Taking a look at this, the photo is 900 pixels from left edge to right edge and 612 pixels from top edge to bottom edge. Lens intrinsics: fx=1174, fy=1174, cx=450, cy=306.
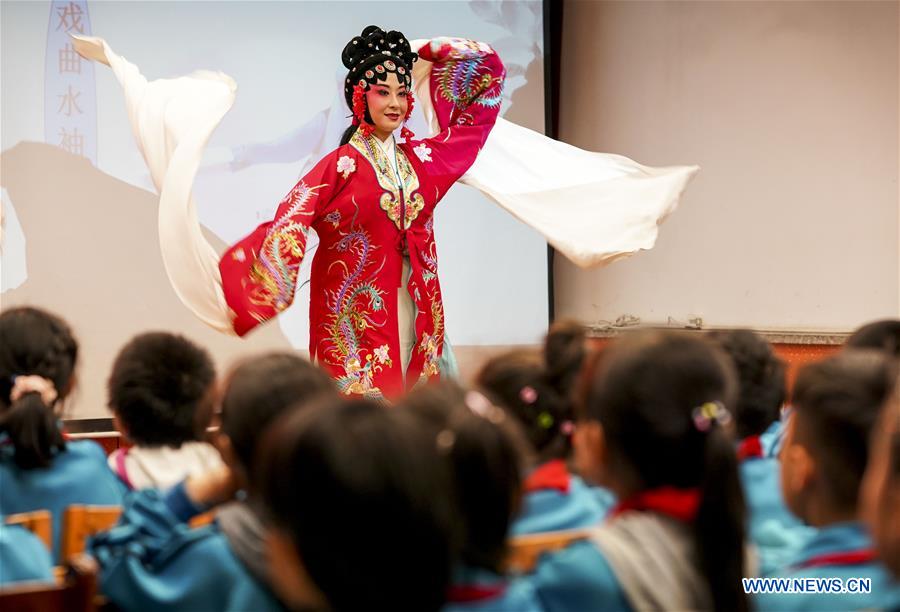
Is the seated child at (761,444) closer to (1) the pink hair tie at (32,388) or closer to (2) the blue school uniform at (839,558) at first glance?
(2) the blue school uniform at (839,558)

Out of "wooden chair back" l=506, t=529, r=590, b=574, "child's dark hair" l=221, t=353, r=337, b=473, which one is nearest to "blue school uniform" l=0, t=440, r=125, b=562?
"child's dark hair" l=221, t=353, r=337, b=473

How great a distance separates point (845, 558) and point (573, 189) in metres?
2.31

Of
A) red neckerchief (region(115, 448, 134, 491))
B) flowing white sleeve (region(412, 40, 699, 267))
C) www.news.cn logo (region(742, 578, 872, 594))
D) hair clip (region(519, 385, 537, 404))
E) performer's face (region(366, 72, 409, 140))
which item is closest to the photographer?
www.news.cn logo (region(742, 578, 872, 594))

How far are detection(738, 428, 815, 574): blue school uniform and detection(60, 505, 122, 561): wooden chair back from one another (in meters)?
0.96

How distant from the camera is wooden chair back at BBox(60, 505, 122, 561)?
163cm

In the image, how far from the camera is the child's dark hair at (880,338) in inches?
80.2

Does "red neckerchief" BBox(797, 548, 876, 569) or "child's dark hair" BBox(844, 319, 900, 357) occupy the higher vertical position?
"child's dark hair" BBox(844, 319, 900, 357)

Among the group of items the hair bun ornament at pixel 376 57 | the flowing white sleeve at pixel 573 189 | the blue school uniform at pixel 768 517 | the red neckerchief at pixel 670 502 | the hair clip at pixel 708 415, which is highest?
the hair bun ornament at pixel 376 57

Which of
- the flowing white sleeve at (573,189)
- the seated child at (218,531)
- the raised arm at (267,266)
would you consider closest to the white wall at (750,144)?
the flowing white sleeve at (573,189)

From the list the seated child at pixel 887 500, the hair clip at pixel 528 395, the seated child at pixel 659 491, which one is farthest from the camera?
the hair clip at pixel 528 395

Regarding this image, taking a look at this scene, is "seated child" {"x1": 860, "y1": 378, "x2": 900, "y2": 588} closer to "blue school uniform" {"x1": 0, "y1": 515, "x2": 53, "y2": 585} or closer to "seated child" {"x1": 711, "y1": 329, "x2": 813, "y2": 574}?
"seated child" {"x1": 711, "y1": 329, "x2": 813, "y2": 574}

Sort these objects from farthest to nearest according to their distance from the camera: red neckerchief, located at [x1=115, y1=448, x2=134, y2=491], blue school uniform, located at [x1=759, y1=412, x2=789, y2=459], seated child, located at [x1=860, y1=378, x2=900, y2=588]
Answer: blue school uniform, located at [x1=759, y1=412, x2=789, y2=459] → red neckerchief, located at [x1=115, y1=448, x2=134, y2=491] → seated child, located at [x1=860, y1=378, x2=900, y2=588]

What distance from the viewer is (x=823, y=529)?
4.64ft

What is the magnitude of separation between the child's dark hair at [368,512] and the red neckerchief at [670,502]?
40 cm
